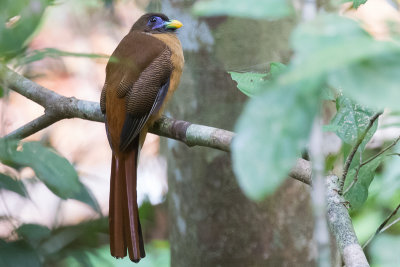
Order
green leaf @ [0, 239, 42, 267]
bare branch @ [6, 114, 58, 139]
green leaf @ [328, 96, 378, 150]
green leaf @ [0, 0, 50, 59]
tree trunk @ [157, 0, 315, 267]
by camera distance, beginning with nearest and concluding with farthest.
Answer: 1. green leaf @ [0, 0, 50, 59]
2. green leaf @ [0, 239, 42, 267]
3. green leaf @ [328, 96, 378, 150]
4. bare branch @ [6, 114, 58, 139]
5. tree trunk @ [157, 0, 315, 267]

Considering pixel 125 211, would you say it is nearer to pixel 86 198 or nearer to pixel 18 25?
pixel 86 198

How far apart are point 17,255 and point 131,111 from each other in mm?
978

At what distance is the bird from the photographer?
1.96 meters

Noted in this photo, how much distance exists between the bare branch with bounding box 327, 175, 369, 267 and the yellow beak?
1.14 meters

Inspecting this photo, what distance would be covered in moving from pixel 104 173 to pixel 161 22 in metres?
2.43

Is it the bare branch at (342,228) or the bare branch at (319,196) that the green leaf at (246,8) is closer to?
the bare branch at (319,196)

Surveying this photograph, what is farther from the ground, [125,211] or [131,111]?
[131,111]

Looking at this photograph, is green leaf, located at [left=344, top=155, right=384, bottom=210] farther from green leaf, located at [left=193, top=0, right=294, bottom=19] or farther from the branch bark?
green leaf, located at [left=193, top=0, right=294, bottom=19]

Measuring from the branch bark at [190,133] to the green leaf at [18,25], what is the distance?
0.14 m

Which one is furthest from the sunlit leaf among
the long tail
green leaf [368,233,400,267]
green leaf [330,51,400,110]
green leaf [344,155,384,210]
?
the long tail

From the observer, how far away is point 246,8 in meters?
0.50

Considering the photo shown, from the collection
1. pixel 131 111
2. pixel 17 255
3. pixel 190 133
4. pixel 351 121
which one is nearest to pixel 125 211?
pixel 131 111

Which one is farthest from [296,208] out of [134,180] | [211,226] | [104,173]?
[104,173]

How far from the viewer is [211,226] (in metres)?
2.22
